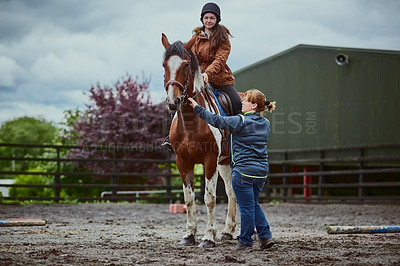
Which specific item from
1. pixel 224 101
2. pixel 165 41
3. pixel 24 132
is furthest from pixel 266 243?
pixel 24 132

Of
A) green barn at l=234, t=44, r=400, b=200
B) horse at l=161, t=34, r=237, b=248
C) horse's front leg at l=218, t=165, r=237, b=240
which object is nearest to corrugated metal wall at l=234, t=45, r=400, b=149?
green barn at l=234, t=44, r=400, b=200

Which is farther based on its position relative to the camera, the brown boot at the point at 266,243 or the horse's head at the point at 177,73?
the horse's head at the point at 177,73

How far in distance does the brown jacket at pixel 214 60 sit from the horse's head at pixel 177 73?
43 cm

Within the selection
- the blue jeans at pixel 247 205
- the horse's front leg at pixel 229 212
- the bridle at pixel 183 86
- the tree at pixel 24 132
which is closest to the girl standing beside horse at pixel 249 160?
the blue jeans at pixel 247 205

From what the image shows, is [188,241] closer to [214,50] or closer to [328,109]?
[214,50]

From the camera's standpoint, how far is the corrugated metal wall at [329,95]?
15.8 meters

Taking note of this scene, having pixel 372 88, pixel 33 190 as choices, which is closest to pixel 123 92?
pixel 33 190

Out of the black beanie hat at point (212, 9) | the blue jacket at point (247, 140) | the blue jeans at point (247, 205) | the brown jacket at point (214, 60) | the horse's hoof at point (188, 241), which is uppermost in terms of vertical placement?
the black beanie hat at point (212, 9)

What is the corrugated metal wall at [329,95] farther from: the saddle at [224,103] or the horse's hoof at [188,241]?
the horse's hoof at [188,241]

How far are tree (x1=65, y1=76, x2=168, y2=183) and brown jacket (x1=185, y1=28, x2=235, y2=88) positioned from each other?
1361 cm

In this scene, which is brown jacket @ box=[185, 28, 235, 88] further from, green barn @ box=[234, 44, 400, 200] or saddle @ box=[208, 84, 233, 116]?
green barn @ box=[234, 44, 400, 200]

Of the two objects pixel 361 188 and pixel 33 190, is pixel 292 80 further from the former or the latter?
pixel 33 190

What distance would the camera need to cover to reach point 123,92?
22078 mm

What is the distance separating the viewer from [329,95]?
17578 mm
